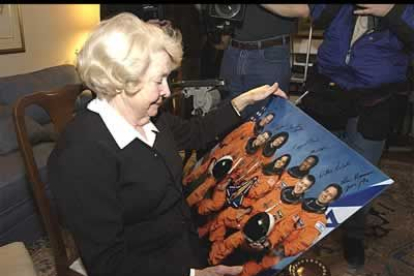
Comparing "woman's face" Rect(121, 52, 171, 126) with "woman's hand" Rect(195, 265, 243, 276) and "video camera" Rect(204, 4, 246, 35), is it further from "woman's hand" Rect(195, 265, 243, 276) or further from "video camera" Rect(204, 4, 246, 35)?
"video camera" Rect(204, 4, 246, 35)

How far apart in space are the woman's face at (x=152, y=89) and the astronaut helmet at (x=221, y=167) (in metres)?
0.31

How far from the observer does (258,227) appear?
981 millimetres

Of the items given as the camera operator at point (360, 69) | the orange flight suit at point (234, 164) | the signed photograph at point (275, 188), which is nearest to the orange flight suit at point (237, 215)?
the signed photograph at point (275, 188)

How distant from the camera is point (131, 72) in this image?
0.90m

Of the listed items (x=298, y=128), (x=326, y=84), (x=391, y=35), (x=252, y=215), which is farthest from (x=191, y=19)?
(x=252, y=215)

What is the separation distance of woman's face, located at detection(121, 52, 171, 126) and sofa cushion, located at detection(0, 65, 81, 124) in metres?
1.62

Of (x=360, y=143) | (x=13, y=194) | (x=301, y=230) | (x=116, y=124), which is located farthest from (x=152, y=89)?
(x=13, y=194)

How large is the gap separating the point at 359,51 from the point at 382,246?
3.70ft

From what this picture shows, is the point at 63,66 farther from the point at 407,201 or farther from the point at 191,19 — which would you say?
the point at 407,201

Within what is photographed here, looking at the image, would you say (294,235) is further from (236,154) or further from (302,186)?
(236,154)

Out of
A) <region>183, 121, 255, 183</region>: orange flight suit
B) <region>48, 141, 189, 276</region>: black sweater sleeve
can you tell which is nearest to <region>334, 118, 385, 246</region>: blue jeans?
<region>183, 121, 255, 183</region>: orange flight suit

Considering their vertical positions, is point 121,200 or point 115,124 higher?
point 115,124

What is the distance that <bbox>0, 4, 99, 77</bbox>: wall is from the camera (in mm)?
2963

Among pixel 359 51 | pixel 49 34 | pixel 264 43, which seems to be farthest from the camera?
pixel 49 34
